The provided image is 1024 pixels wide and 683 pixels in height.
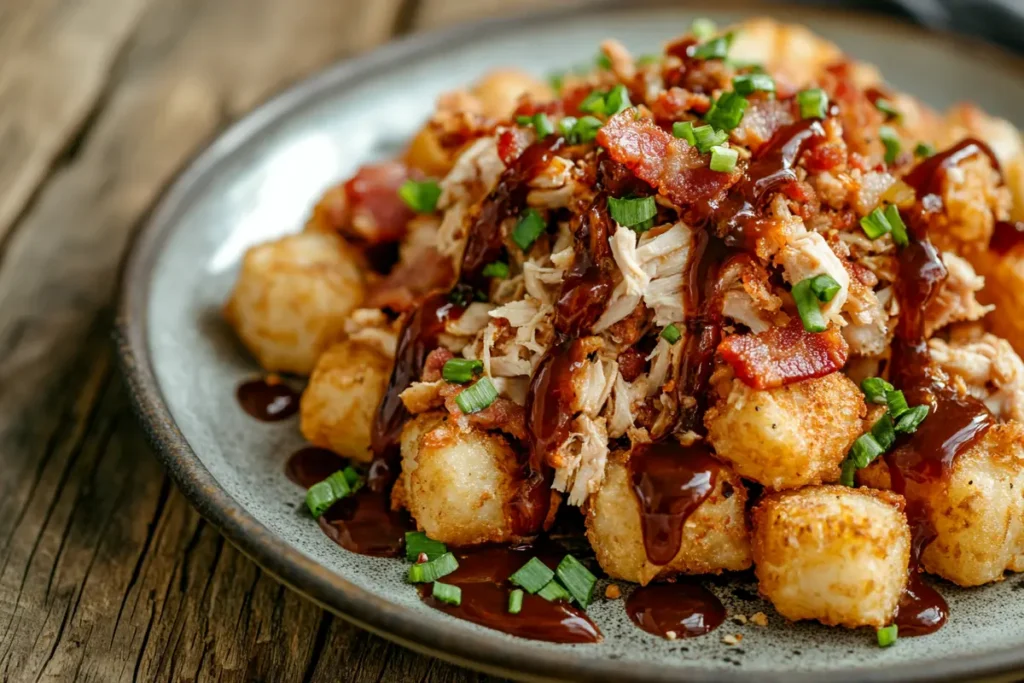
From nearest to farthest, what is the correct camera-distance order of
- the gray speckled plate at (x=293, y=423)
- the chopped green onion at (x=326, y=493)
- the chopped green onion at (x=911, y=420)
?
the gray speckled plate at (x=293, y=423) → the chopped green onion at (x=911, y=420) → the chopped green onion at (x=326, y=493)

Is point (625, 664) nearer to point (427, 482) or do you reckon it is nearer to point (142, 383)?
point (427, 482)

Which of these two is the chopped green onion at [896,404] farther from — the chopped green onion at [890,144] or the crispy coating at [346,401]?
the crispy coating at [346,401]

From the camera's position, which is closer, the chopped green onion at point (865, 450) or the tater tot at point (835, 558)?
the tater tot at point (835, 558)

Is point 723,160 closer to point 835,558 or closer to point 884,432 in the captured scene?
point 884,432

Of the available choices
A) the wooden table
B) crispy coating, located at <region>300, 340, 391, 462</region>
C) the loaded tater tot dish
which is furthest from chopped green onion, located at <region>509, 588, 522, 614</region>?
crispy coating, located at <region>300, 340, 391, 462</region>

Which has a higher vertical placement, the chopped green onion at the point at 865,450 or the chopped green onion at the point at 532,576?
the chopped green onion at the point at 865,450

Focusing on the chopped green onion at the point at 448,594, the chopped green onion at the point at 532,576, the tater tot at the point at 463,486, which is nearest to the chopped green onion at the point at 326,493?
the tater tot at the point at 463,486
